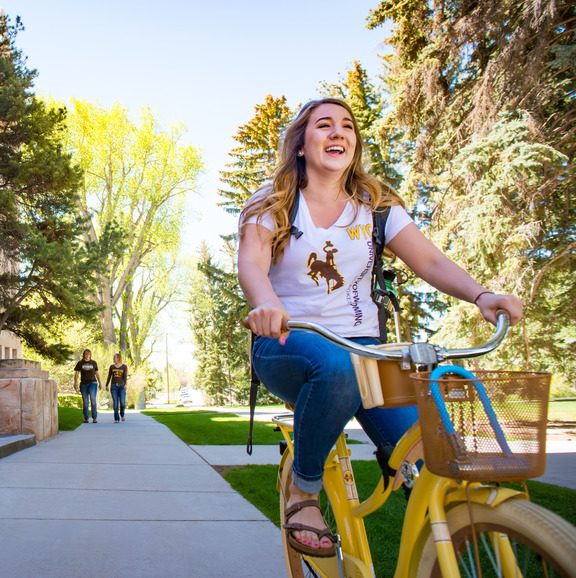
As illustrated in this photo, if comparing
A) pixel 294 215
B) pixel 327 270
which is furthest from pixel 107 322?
pixel 327 270

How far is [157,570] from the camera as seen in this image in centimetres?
317

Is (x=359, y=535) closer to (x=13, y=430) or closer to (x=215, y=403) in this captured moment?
(x=13, y=430)

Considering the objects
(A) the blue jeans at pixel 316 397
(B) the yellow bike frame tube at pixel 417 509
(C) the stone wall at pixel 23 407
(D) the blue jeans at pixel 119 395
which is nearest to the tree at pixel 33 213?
(C) the stone wall at pixel 23 407

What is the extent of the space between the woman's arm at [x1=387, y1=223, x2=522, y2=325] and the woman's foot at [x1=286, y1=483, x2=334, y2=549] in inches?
34.2

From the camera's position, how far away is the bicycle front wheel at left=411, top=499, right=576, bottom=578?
128 centimetres

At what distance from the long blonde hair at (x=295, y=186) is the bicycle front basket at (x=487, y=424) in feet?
3.24

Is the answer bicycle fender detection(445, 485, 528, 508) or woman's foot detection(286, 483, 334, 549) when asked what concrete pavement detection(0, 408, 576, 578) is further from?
bicycle fender detection(445, 485, 528, 508)

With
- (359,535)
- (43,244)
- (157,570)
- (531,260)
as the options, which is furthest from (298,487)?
(43,244)

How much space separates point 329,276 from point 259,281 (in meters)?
0.30

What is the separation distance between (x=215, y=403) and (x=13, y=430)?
44.5m

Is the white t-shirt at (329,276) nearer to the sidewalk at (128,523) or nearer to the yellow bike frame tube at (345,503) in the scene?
the yellow bike frame tube at (345,503)

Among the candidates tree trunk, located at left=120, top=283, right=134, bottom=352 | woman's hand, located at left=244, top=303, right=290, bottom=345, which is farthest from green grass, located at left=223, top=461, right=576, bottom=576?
tree trunk, located at left=120, top=283, right=134, bottom=352

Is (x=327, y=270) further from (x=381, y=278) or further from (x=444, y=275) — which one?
(x=444, y=275)

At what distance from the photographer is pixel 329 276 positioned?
2.26 m
